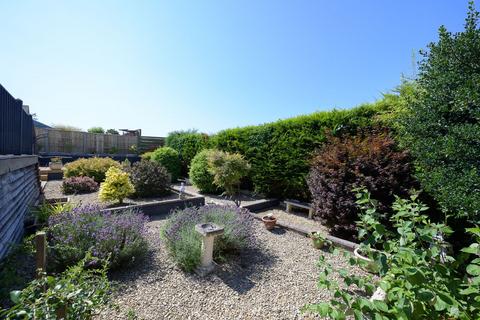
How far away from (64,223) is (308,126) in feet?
19.1

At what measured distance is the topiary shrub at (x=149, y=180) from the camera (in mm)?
6980

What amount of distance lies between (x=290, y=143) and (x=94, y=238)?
5341 mm

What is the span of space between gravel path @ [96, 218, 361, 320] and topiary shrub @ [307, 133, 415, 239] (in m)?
0.97

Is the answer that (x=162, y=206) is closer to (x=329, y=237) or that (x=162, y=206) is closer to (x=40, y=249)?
(x=40, y=249)

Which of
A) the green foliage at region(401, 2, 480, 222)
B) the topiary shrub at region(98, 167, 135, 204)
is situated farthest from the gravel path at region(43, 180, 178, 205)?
the green foliage at region(401, 2, 480, 222)

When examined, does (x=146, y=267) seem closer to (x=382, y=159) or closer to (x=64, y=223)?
(x=64, y=223)

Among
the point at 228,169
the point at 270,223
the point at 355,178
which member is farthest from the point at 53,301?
the point at 228,169

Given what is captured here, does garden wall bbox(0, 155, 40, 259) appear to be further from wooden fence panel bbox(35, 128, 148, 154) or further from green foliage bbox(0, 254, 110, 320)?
wooden fence panel bbox(35, 128, 148, 154)

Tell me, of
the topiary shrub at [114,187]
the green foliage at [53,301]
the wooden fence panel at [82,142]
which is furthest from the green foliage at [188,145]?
the green foliage at [53,301]

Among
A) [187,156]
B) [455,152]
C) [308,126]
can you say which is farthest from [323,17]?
[187,156]

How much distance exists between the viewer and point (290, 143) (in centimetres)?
664

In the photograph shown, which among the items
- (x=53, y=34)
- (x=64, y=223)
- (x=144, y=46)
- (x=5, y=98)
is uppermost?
(x=144, y=46)

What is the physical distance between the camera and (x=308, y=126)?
20.5ft

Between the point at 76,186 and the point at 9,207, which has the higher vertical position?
the point at 9,207
